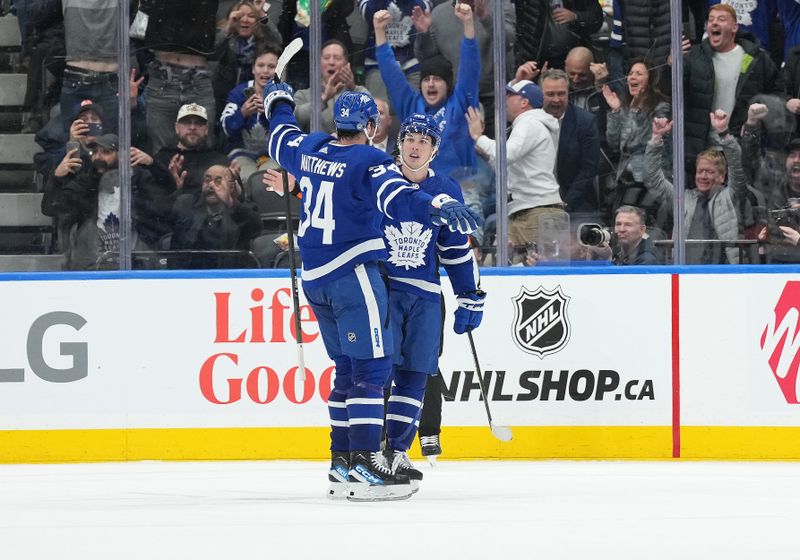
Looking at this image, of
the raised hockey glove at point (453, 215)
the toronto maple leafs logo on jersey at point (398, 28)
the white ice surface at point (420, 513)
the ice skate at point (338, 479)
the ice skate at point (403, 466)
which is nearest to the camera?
the white ice surface at point (420, 513)

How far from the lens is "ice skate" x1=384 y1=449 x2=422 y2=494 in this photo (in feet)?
15.7

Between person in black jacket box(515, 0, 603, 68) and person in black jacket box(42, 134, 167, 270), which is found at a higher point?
person in black jacket box(515, 0, 603, 68)

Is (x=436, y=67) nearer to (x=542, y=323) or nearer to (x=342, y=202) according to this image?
(x=542, y=323)

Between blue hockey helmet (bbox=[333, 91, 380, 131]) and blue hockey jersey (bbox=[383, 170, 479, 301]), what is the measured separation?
2.07 feet

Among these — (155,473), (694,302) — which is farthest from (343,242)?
(694,302)

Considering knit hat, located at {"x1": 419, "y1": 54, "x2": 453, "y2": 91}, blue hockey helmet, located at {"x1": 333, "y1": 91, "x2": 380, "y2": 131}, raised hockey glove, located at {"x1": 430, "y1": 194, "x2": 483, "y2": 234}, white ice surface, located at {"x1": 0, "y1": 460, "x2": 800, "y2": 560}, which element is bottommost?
white ice surface, located at {"x1": 0, "y1": 460, "x2": 800, "y2": 560}

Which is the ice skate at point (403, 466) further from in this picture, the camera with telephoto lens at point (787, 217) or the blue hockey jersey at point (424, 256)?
the camera with telephoto lens at point (787, 217)

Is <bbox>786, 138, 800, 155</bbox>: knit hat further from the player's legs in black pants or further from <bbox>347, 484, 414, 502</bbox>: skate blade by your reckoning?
<bbox>347, 484, 414, 502</bbox>: skate blade

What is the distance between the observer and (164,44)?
23.8 ft

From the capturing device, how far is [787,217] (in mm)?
7039

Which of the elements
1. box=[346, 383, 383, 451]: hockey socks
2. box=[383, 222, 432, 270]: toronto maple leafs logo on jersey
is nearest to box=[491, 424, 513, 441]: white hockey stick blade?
box=[383, 222, 432, 270]: toronto maple leafs logo on jersey

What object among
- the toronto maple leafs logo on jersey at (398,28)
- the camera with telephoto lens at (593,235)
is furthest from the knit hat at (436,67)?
the camera with telephoto lens at (593,235)

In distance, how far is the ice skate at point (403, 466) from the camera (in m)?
4.80

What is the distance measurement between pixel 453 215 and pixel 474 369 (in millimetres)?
1991
